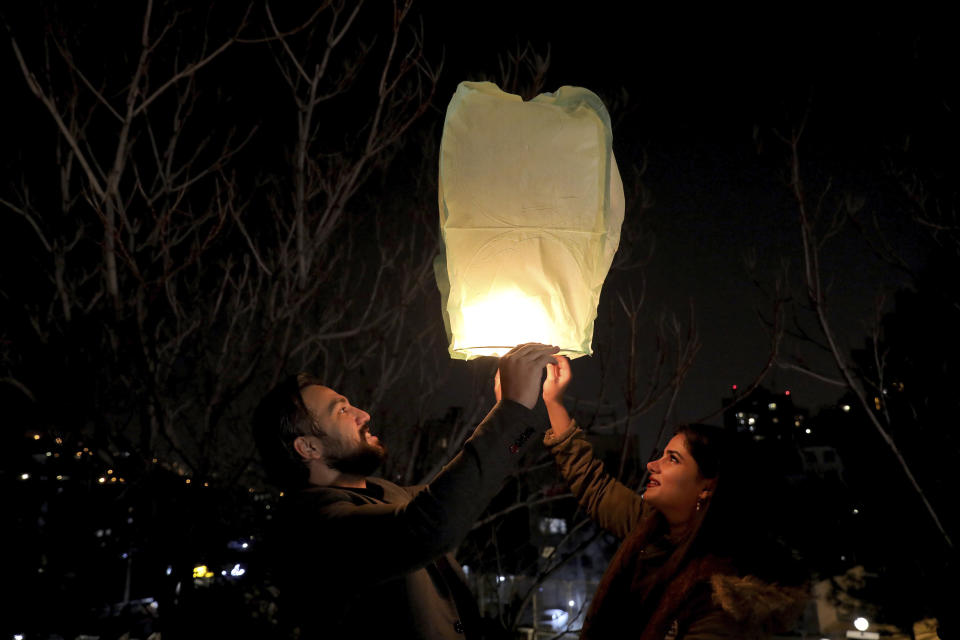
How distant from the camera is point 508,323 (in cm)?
174

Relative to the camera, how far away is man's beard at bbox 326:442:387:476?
73.4 inches

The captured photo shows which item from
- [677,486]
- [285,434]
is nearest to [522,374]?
[285,434]

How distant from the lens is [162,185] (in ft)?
12.1

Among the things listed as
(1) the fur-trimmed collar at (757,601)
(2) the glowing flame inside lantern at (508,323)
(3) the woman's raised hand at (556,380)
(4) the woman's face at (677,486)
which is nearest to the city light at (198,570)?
(3) the woman's raised hand at (556,380)

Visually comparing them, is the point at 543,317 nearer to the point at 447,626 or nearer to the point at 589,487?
the point at 447,626

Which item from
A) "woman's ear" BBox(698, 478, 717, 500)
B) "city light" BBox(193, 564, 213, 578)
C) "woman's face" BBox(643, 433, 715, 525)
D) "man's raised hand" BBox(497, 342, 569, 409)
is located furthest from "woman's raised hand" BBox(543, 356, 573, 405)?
"city light" BBox(193, 564, 213, 578)

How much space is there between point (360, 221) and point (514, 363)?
332cm

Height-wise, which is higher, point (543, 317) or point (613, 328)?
point (613, 328)

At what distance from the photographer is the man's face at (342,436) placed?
1862 millimetres

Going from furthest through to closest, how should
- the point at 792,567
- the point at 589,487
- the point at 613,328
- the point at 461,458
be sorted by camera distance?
the point at 613,328 < the point at 589,487 < the point at 792,567 < the point at 461,458

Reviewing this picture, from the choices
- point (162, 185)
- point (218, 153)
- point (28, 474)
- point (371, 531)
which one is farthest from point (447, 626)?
point (28, 474)

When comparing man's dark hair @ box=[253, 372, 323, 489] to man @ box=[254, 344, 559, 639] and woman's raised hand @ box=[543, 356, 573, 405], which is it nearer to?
man @ box=[254, 344, 559, 639]

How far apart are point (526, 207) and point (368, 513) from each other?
862 millimetres

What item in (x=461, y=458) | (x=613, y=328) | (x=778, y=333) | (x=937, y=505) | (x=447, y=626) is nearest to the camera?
(x=461, y=458)
